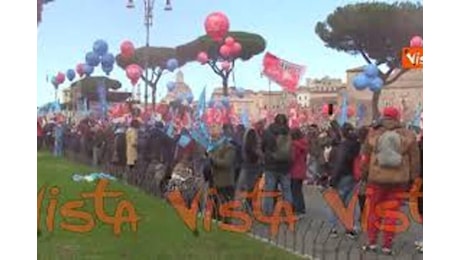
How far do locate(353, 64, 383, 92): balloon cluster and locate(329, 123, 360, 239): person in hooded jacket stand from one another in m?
0.20

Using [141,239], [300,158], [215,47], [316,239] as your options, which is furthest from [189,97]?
[316,239]

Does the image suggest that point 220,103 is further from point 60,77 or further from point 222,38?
point 60,77

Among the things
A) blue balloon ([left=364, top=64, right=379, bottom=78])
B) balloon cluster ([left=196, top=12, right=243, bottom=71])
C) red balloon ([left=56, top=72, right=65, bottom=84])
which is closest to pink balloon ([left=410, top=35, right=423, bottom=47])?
blue balloon ([left=364, top=64, right=379, bottom=78])

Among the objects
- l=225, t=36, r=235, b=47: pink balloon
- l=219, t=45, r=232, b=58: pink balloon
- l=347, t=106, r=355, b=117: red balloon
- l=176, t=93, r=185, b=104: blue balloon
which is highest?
l=225, t=36, r=235, b=47: pink balloon

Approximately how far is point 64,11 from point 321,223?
1.59 m

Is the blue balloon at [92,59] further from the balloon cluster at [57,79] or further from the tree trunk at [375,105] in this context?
the tree trunk at [375,105]

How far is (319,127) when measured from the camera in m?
4.05

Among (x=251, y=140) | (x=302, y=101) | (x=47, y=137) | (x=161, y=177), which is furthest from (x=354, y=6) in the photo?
(x=47, y=137)

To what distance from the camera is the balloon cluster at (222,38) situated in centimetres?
394

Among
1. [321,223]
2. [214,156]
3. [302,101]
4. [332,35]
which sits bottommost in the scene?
[321,223]

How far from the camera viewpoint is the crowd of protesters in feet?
13.0

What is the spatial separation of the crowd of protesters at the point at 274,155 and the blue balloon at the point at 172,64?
0.30m

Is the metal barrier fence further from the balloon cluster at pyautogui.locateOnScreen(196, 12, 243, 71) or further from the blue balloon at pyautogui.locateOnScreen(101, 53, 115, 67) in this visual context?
the balloon cluster at pyautogui.locateOnScreen(196, 12, 243, 71)
